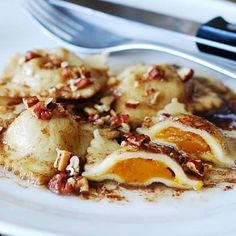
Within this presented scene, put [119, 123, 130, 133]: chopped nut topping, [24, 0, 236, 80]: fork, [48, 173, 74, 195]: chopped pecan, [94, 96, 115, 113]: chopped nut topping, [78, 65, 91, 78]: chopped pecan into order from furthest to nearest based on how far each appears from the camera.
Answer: [24, 0, 236, 80]: fork
[78, 65, 91, 78]: chopped pecan
[94, 96, 115, 113]: chopped nut topping
[119, 123, 130, 133]: chopped nut topping
[48, 173, 74, 195]: chopped pecan

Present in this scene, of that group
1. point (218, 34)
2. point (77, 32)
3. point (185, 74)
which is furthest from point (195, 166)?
point (77, 32)

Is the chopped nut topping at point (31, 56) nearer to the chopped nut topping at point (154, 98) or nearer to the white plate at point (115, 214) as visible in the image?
the chopped nut topping at point (154, 98)

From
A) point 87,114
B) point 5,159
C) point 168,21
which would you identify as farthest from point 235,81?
point 5,159

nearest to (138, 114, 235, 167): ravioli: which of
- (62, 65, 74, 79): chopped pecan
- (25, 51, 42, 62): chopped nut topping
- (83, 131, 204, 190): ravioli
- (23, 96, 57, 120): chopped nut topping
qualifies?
(83, 131, 204, 190): ravioli

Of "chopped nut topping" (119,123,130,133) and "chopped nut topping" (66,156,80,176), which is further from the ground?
"chopped nut topping" (119,123,130,133)

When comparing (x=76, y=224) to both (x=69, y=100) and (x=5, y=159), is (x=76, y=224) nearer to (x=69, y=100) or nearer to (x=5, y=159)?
(x=5, y=159)

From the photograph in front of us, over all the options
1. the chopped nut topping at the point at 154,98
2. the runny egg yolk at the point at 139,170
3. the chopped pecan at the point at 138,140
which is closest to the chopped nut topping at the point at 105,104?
the chopped nut topping at the point at 154,98

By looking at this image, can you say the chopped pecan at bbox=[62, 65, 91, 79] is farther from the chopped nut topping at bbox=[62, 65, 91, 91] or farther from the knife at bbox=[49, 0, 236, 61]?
the knife at bbox=[49, 0, 236, 61]
